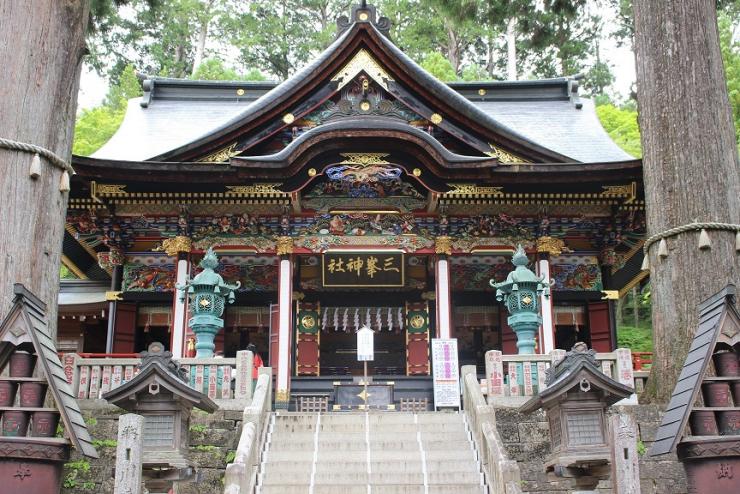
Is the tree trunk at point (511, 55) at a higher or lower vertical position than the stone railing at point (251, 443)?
higher

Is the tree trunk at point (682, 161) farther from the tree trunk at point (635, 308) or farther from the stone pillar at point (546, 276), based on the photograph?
the tree trunk at point (635, 308)

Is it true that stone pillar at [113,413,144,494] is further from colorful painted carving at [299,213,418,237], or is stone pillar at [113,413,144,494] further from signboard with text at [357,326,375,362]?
colorful painted carving at [299,213,418,237]

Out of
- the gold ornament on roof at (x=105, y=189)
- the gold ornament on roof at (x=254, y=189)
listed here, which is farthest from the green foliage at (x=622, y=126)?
the gold ornament on roof at (x=105, y=189)

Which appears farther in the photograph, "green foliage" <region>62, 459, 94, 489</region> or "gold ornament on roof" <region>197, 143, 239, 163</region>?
"gold ornament on roof" <region>197, 143, 239, 163</region>

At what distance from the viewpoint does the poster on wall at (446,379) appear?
39.6 feet

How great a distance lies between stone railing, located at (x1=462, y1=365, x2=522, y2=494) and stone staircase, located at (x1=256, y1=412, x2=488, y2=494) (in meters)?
0.19

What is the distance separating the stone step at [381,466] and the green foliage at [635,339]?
46.4 ft

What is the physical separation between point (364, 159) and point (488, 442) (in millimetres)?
5937

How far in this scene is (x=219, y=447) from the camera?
894 centimetres

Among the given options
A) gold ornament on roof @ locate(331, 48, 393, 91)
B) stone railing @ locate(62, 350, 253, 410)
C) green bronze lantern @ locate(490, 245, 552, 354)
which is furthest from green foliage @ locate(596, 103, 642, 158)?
stone railing @ locate(62, 350, 253, 410)

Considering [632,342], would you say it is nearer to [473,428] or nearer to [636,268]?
[636,268]

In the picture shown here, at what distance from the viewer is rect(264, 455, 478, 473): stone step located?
860 centimetres

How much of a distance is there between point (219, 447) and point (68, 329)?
27.9ft

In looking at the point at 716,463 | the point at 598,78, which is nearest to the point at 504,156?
the point at 716,463
